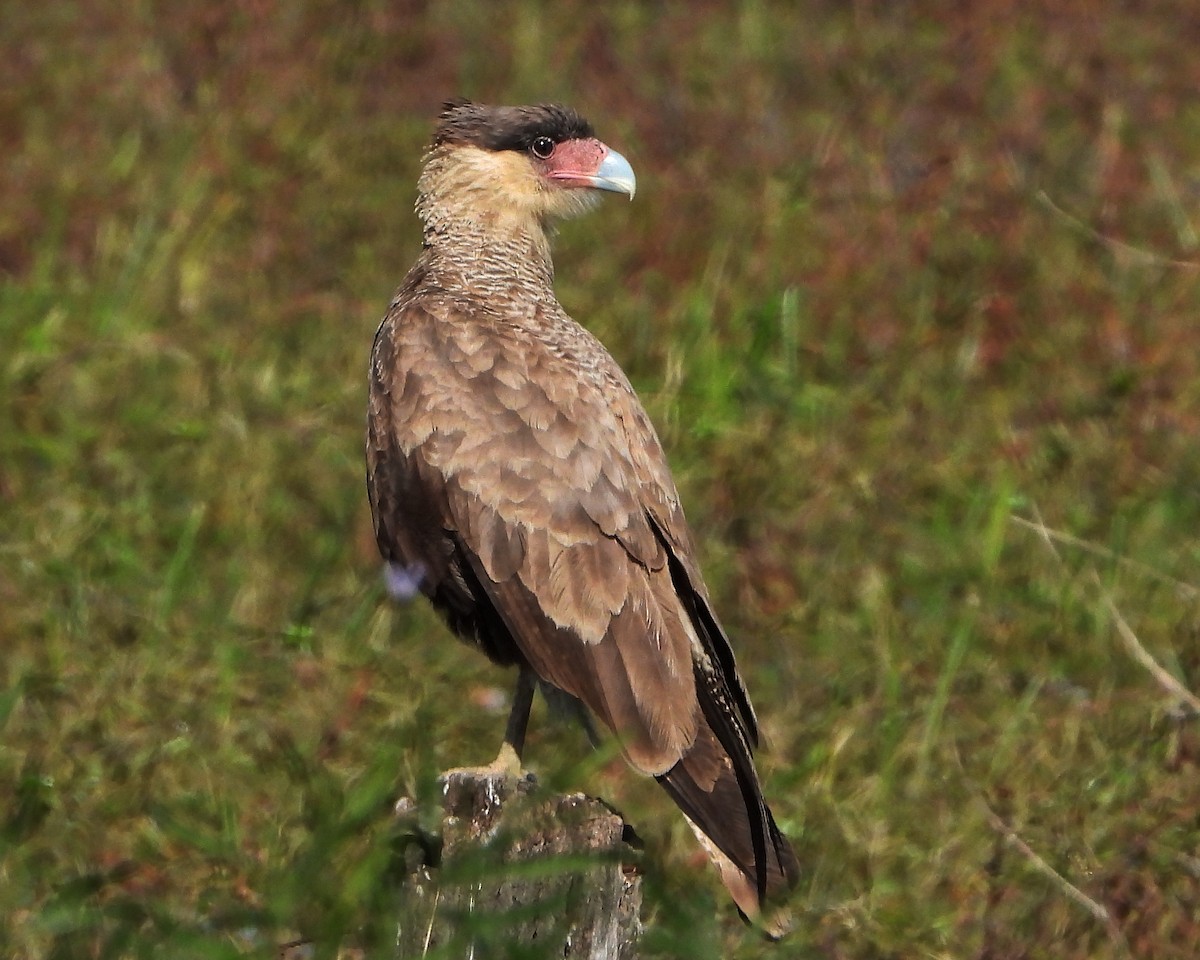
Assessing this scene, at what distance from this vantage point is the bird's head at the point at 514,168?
16.0 ft

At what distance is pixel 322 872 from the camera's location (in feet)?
9.23

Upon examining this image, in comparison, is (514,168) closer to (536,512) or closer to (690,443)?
(536,512)

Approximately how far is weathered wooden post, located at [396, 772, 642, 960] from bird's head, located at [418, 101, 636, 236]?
1.89 m

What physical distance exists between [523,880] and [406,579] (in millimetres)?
1252

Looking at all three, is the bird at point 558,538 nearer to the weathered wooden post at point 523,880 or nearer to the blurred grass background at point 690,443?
the blurred grass background at point 690,443

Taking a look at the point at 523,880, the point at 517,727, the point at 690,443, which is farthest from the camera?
the point at 690,443

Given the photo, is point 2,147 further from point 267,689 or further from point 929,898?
point 929,898

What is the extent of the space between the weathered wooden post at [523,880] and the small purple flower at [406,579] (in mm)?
903

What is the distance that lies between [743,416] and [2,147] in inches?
140

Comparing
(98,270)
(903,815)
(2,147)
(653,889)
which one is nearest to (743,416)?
(903,815)

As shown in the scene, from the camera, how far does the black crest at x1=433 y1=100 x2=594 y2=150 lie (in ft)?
16.1

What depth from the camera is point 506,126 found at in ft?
16.1

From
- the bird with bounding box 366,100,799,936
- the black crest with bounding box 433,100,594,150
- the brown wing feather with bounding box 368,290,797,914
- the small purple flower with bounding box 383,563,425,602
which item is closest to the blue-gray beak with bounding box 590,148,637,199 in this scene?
the black crest with bounding box 433,100,594,150

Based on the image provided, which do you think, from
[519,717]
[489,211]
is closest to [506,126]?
[489,211]
